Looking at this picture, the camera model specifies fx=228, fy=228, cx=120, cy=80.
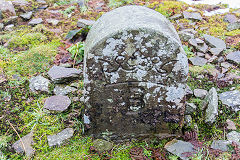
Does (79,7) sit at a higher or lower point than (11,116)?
higher

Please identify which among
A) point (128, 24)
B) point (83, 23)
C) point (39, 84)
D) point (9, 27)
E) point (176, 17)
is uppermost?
point (128, 24)

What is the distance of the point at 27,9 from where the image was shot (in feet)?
23.4

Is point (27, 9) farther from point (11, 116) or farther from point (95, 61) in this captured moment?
point (95, 61)

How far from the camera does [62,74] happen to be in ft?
14.0

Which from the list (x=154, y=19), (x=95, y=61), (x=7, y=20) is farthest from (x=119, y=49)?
(x=7, y=20)

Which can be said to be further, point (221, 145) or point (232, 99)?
point (232, 99)

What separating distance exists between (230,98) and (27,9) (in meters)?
6.35

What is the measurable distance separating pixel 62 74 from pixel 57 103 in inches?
29.7

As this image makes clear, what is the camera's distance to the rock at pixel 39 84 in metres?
4.06

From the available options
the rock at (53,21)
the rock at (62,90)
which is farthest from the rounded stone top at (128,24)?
the rock at (53,21)

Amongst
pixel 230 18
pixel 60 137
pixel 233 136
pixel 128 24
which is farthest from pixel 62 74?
pixel 230 18

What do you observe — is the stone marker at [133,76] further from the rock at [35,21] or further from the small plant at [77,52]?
the rock at [35,21]

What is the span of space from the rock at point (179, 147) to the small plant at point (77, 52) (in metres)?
2.64

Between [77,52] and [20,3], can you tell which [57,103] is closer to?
[77,52]
